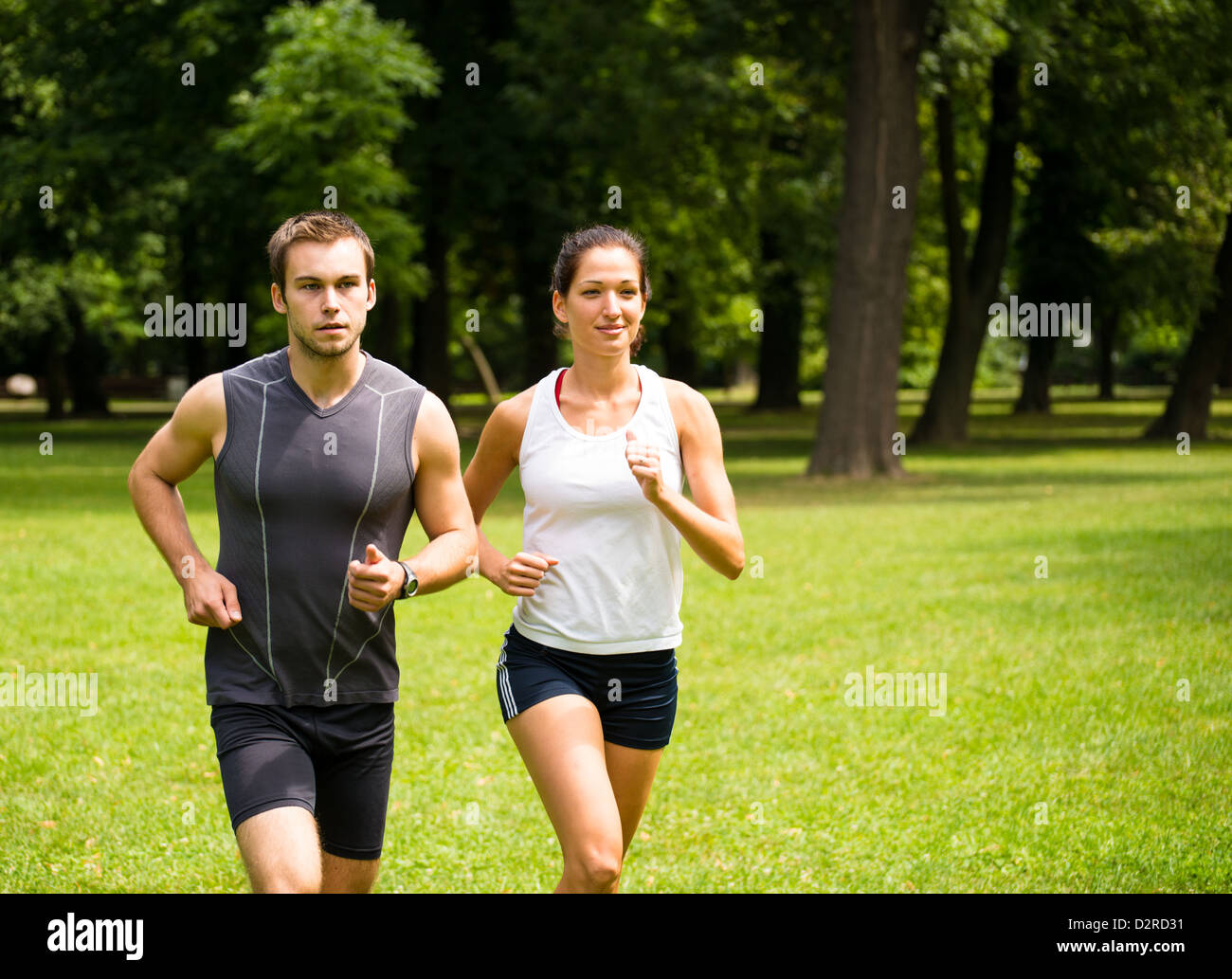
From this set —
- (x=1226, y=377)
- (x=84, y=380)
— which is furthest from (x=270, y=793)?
(x=1226, y=377)

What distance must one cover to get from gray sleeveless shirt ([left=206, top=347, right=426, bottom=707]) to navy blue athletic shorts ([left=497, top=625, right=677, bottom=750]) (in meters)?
0.47

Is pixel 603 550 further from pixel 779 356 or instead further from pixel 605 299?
pixel 779 356

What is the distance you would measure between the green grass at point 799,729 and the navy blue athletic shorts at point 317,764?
71.0 inches

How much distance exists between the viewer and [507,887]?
19.8 ft

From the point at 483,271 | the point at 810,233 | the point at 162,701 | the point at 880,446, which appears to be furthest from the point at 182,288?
the point at 162,701

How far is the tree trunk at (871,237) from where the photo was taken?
78.0 feet

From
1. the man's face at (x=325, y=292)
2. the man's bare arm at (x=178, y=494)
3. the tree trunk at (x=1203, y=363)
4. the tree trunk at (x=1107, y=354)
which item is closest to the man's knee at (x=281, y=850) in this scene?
the man's bare arm at (x=178, y=494)

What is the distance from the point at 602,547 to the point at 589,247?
92 centimetres

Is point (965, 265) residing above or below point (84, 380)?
above

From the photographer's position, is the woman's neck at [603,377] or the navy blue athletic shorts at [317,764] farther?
the woman's neck at [603,377]

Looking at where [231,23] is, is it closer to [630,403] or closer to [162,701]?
[162,701]

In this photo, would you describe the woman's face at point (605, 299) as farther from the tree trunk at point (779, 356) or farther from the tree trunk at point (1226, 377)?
the tree trunk at point (1226, 377)

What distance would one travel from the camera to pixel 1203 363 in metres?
33.8

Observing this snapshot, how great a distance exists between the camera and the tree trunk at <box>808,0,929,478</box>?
23766mm
